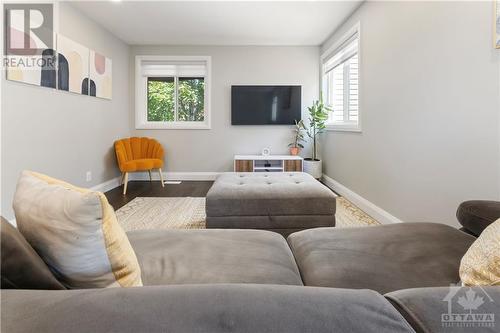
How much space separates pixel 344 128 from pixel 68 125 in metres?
3.48

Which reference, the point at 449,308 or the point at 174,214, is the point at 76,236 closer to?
the point at 449,308

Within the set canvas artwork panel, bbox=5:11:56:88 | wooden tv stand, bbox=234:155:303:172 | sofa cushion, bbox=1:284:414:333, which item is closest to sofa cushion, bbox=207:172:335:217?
sofa cushion, bbox=1:284:414:333

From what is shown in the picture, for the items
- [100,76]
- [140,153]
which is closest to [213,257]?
[100,76]

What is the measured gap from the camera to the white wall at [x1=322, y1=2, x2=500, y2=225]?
1726 mm

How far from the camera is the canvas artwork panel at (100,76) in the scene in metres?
3.98

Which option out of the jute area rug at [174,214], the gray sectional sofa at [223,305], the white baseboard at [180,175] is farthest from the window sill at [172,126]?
the gray sectional sofa at [223,305]

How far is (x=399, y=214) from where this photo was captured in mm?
2678

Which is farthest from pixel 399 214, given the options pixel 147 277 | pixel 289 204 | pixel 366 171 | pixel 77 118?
pixel 77 118

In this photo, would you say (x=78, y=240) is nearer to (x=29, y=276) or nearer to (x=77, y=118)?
(x=29, y=276)

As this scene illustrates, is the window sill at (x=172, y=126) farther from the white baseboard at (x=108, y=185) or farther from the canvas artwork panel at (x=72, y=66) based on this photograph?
the canvas artwork panel at (x=72, y=66)

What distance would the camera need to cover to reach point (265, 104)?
5250 mm

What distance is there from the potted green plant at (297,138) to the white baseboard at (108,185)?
9.81ft

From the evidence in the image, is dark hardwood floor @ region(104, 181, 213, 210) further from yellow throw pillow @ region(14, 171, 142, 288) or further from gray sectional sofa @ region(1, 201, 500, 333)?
gray sectional sofa @ region(1, 201, 500, 333)

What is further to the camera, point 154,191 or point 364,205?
point 154,191
